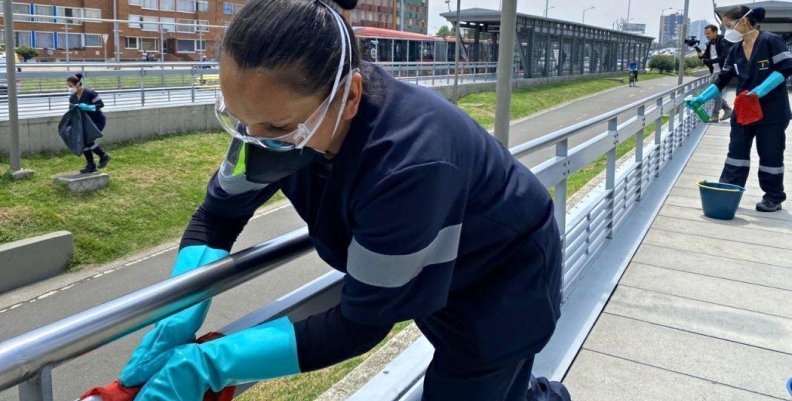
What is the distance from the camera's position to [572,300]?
4195 mm

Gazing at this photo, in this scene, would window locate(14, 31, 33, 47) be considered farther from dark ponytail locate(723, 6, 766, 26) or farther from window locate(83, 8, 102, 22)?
dark ponytail locate(723, 6, 766, 26)

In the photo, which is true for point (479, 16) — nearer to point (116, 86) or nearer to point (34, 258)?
point (116, 86)

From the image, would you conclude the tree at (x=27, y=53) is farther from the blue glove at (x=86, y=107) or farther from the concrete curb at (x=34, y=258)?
the concrete curb at (x=34, y=258)

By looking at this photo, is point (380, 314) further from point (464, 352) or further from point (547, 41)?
point (547, 41)

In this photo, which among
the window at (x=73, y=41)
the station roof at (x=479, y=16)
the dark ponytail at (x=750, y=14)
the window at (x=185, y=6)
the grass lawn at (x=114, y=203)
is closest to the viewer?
the dark ponytail at (x=750, y=14)

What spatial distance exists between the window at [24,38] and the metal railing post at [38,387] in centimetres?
3149

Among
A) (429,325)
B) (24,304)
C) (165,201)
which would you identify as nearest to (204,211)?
(429,325)

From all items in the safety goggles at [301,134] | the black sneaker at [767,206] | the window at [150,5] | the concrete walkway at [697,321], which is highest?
the window at [150,5]

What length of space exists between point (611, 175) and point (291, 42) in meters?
4.02

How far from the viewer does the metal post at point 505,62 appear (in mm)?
3939

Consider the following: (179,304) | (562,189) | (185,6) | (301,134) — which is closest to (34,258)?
(562,189)

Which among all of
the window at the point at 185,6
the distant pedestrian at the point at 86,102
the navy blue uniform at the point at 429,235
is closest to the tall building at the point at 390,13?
Answer: the window at the point at 185,6

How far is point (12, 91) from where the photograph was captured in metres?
A: 11.1

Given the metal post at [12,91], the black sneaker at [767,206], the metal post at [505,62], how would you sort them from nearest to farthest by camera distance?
the metal post at [505,62]
the black sneaker at [767,206]
the metal post at [12,91]
